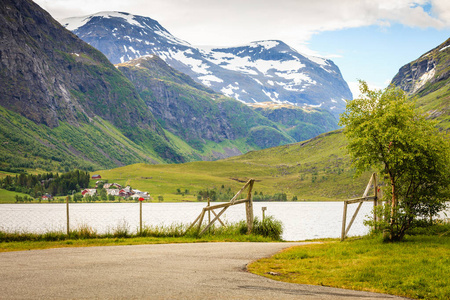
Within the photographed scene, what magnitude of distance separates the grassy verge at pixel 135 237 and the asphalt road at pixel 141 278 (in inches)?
191

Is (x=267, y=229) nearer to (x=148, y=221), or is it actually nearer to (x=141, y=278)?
(x=141, y=278)

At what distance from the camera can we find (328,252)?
76.6 feet

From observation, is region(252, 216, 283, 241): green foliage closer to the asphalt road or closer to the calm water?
the asphalt road

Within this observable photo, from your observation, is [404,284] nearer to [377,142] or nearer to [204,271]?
[204,271]

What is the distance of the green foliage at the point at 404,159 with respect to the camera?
2464cm

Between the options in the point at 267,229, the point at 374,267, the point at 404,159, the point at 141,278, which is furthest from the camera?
the point at 267,229

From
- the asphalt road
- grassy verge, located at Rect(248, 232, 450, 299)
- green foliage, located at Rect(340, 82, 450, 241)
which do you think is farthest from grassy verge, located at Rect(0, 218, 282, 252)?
green foliage, located at Rect(340, 82, 450, 241)

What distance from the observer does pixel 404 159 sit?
25109mm

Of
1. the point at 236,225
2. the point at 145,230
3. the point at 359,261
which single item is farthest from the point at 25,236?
the point at 359,261

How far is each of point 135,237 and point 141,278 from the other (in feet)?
56.2

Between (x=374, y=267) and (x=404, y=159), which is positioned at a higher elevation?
(x=404, y=159)

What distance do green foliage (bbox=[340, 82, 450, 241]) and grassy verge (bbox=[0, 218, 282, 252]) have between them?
11684 millimetres

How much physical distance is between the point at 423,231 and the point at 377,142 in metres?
6.89

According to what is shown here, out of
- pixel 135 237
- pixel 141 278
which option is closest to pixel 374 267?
pixel 141 278
